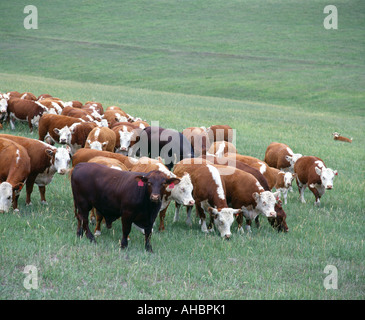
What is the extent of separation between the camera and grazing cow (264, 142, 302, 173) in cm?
1438

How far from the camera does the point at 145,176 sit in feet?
25.6

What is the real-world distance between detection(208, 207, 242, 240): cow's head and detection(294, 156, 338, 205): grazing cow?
415 cm

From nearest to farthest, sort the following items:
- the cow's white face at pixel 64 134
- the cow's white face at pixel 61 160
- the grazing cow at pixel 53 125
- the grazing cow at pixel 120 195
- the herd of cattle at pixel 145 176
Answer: the grazing cow at pixel 120 195
the herd of cattle at pixel 145 176
the cow's white face at pixel 61 160
the cow's white face at pixel 64 134
the grazing cow at pixel 53 125

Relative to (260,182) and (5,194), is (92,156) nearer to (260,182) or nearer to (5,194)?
(5,194)

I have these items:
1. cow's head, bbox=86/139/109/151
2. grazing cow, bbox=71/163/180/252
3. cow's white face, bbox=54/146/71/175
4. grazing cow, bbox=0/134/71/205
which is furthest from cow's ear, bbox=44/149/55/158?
cow's head, bbox=86/139/109/151

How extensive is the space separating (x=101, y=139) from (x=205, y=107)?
66.4 feet

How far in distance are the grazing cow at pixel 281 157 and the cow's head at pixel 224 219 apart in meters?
5.77

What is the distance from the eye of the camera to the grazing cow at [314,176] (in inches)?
487

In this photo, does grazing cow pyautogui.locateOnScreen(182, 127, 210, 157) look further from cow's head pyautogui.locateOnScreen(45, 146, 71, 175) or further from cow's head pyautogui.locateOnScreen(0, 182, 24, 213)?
cow's head pyautogui.locateOnScreen(0, 182, 24, 213)

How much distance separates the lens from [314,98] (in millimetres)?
43312

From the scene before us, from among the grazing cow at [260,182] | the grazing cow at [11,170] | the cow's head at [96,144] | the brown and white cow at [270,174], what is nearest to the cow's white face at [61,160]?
the grazing cow at [11,170]

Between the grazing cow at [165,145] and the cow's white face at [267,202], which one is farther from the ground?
the grazing cow at [165,145]

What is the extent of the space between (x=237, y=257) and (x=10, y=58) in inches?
2234

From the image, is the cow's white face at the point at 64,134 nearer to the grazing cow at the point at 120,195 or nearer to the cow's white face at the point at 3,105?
the cow's white face at the point at 3,105
